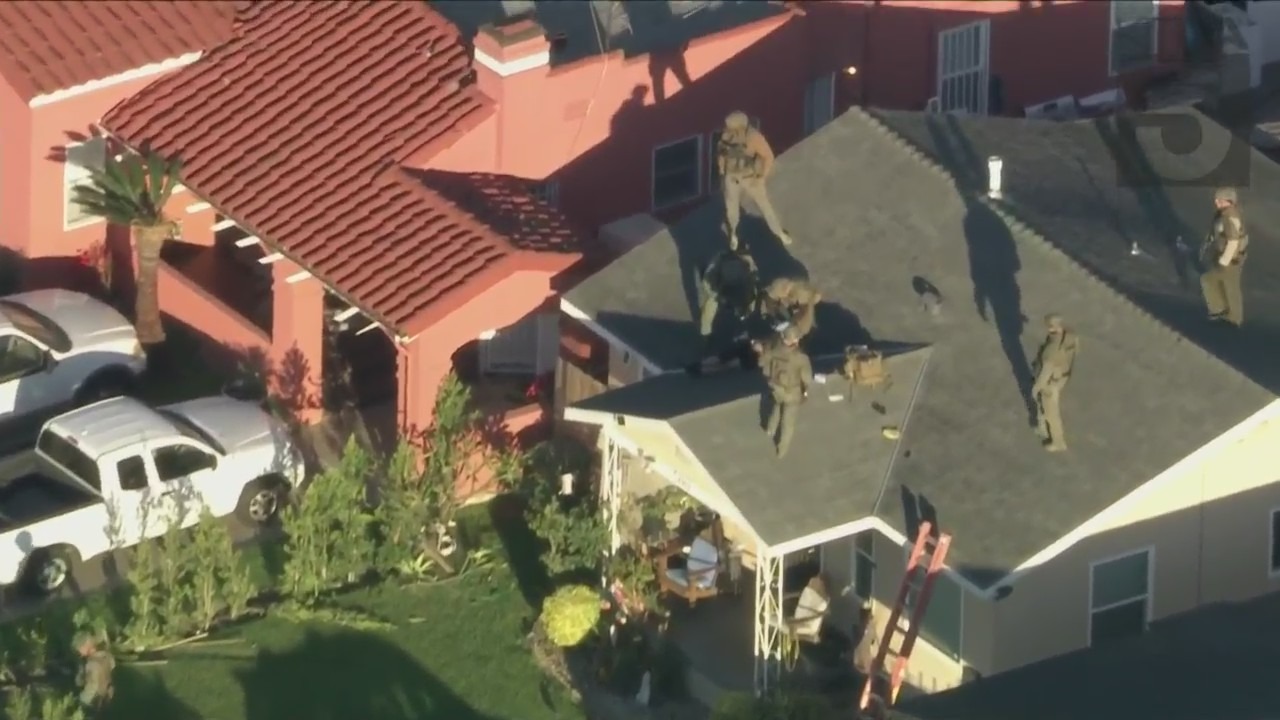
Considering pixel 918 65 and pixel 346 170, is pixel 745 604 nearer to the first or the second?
pixel 346 170

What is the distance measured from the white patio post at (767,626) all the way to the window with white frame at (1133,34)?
547 inches

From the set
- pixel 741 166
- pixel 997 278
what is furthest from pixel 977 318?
pixel 741 166

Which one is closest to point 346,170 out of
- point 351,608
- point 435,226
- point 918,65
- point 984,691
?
point 435,226

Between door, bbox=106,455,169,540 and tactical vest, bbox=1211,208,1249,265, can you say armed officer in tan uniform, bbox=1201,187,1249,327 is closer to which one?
tactical vest, bbox=1211,208,1249,265

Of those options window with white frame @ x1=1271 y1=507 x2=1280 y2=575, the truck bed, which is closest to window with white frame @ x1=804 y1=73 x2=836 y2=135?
window with white frame @ x1=1271 y1=507 x2=1280 y2=575

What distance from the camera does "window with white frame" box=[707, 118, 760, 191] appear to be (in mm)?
41938

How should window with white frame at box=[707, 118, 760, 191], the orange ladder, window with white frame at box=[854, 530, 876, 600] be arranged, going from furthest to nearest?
window with white frame at box=[707, 118, 760, 191] → window with white frame at box=[854, 530, 876, 600] → the orange ladder

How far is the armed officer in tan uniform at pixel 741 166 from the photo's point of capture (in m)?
35.8

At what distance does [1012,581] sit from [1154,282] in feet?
15.2

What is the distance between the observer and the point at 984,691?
102ft

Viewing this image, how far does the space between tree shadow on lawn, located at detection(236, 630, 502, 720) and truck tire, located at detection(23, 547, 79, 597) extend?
8.58ft

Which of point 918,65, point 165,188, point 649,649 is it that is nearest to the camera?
point 649,649

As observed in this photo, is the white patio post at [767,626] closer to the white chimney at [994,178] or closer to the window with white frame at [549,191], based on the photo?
the white chimney at [994,178]

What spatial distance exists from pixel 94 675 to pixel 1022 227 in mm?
10828
